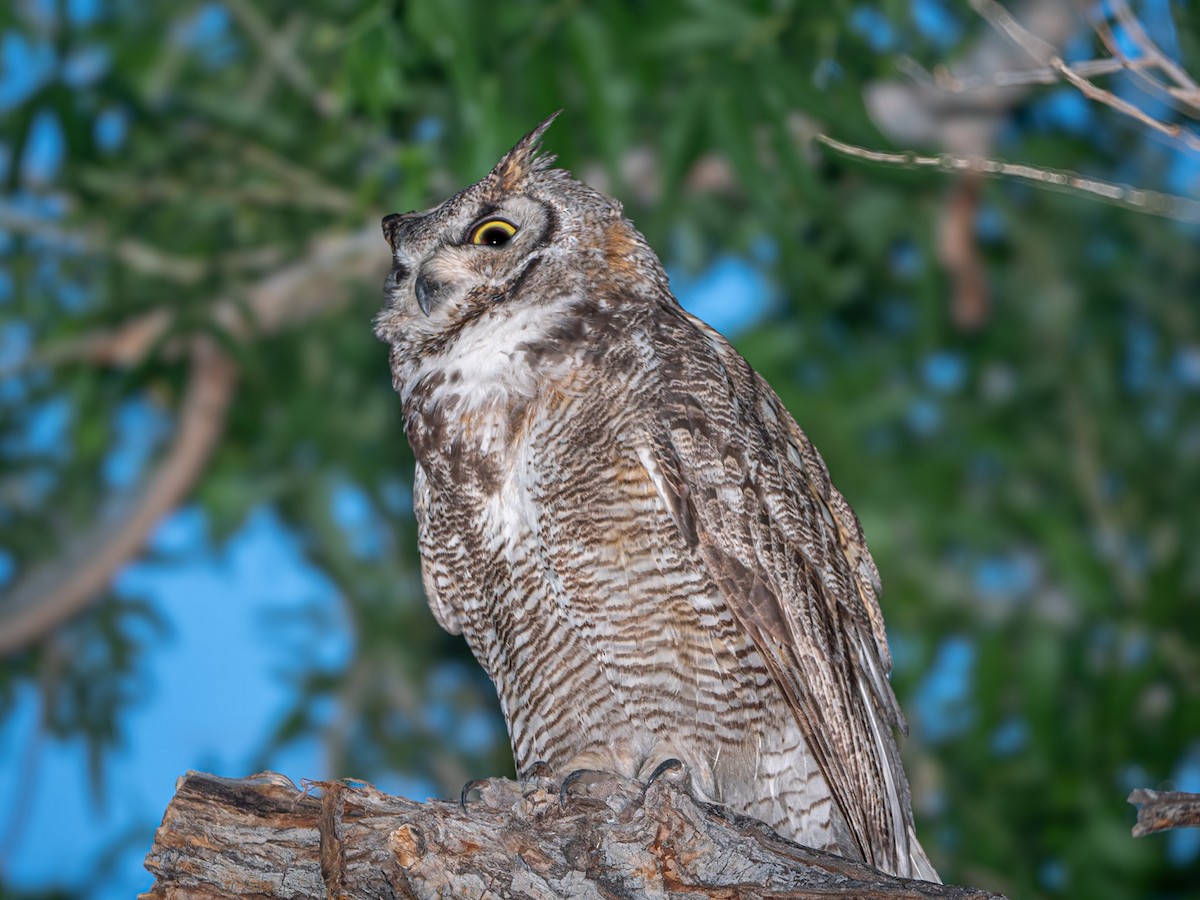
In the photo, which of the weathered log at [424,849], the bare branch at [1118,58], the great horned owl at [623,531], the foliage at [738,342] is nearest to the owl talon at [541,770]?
the great horned owl at [623,531]

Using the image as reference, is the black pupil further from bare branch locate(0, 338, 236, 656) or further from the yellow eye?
bare branch locate(0, 338, 236, 656)

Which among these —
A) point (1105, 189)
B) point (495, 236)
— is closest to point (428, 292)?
point (495, 236)

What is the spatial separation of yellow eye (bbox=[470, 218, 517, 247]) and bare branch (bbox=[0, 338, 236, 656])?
3048 mm

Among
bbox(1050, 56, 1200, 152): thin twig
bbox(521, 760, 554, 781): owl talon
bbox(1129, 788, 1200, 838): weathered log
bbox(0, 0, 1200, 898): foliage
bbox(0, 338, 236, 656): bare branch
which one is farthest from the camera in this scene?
bbox(0, 338, 236, 656): bare branch

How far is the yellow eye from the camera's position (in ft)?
7.88

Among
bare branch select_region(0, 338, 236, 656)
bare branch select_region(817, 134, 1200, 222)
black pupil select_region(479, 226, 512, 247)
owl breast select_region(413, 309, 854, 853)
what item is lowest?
owl breast select_region(413, 309, 854, 853)

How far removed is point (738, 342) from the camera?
15.5ft

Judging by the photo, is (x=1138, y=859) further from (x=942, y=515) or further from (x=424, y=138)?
(x=424, y=138)

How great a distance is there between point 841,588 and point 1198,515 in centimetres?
368

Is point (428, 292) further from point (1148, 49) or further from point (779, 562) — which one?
point (1148, 49)

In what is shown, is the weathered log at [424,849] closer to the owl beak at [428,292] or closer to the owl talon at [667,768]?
the owl talon at [667,768]

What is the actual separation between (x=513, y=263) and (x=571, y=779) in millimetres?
858

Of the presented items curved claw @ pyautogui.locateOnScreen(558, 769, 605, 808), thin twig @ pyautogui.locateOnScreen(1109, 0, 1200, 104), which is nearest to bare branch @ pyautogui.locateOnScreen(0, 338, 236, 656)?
curved claw @ pyautogui.locateOnScreen(558, 769, 605, 808)

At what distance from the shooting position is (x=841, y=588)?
242cm
